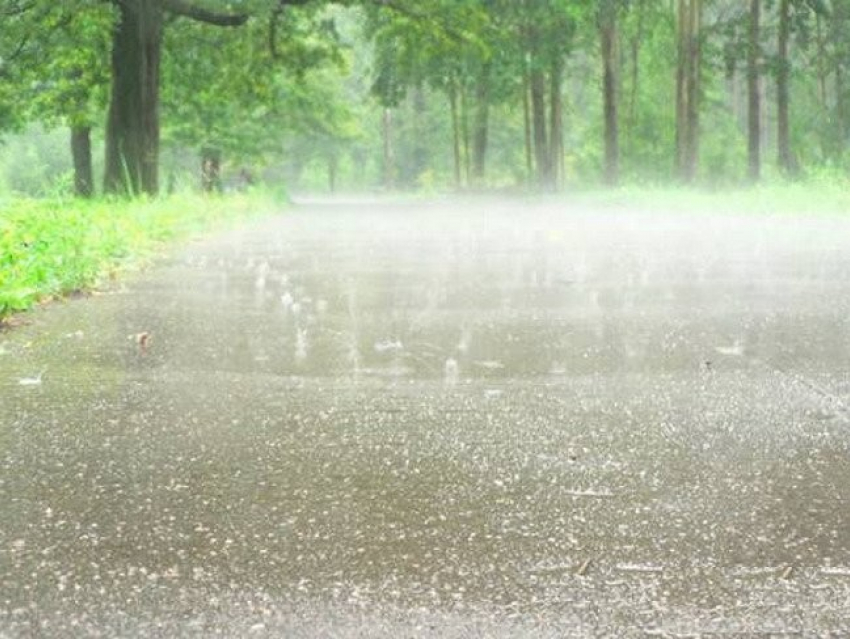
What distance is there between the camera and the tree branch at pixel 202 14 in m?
19.2

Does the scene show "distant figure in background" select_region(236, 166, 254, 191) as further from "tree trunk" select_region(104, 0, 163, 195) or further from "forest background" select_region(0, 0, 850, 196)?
"tree trunk" select_region(104, 0, 163, 195)

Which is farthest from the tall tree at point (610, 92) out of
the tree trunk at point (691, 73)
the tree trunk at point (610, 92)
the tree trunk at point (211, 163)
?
the tree trunk at point (211, 163)

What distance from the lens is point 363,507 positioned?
255 centimetres

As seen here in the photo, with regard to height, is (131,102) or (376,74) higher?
(376,74)

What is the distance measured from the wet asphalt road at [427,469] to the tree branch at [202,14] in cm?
1421

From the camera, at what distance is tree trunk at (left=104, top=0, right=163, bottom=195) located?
59.5 feet

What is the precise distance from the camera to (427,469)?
2.89 metres

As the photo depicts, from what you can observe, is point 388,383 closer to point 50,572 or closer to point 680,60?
point 50,572

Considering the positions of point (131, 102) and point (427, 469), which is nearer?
point (427, 469)

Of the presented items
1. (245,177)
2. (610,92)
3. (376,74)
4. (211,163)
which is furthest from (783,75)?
(245,177)

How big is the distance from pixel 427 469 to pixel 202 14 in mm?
18491

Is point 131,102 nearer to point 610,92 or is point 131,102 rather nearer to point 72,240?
point 72,240

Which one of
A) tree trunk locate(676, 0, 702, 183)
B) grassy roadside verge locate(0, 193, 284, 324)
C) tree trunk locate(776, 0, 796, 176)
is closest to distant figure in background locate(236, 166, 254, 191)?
tree trunk locate(676, 0, 702, 183)

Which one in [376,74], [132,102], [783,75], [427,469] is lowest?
[427,469]
